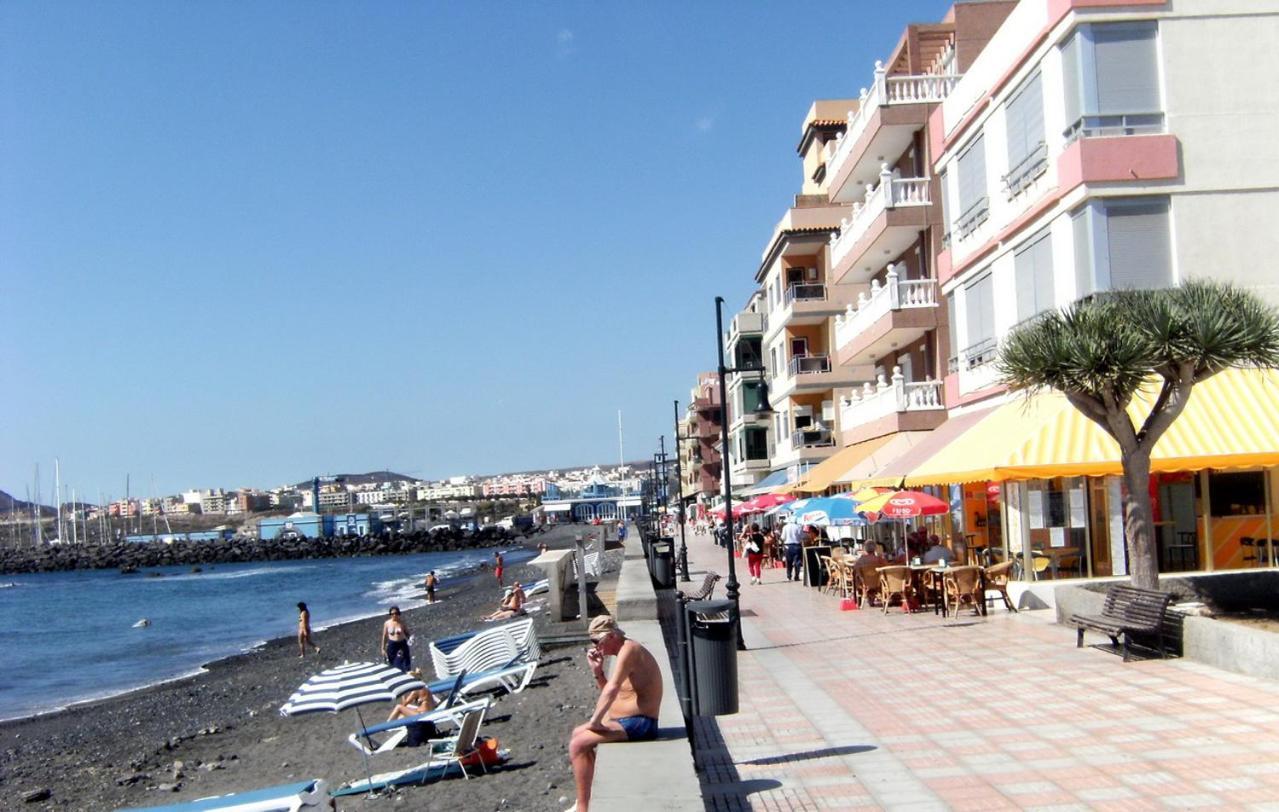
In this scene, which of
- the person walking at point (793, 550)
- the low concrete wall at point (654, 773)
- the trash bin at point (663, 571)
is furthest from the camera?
the person walking at point (793, 550)

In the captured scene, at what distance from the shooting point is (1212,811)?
6973 mm

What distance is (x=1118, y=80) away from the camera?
59.8 ft

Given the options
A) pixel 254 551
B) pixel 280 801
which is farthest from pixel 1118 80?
pixel 254 551

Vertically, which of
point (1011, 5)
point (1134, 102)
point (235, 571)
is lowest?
point (235, 571)

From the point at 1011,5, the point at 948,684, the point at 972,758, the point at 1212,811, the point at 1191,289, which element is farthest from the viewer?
the point at 1011,5

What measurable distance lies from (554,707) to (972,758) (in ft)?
21.9

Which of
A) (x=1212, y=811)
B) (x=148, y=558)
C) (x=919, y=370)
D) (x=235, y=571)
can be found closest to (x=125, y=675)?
(x=919, y=370)

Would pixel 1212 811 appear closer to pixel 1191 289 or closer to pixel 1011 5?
pixel 1191 289

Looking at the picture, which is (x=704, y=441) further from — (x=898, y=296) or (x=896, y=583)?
(x=896, y=583)

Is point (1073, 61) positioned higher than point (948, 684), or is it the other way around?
point (1073, 61)

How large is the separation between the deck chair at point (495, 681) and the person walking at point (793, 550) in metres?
14.0

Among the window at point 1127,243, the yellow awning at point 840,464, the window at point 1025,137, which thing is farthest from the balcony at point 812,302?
the window at point 1127,243

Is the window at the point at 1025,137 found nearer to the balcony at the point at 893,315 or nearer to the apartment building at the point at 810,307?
the balcony at the point at 893,315

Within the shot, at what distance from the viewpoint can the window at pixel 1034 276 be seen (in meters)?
19.6
